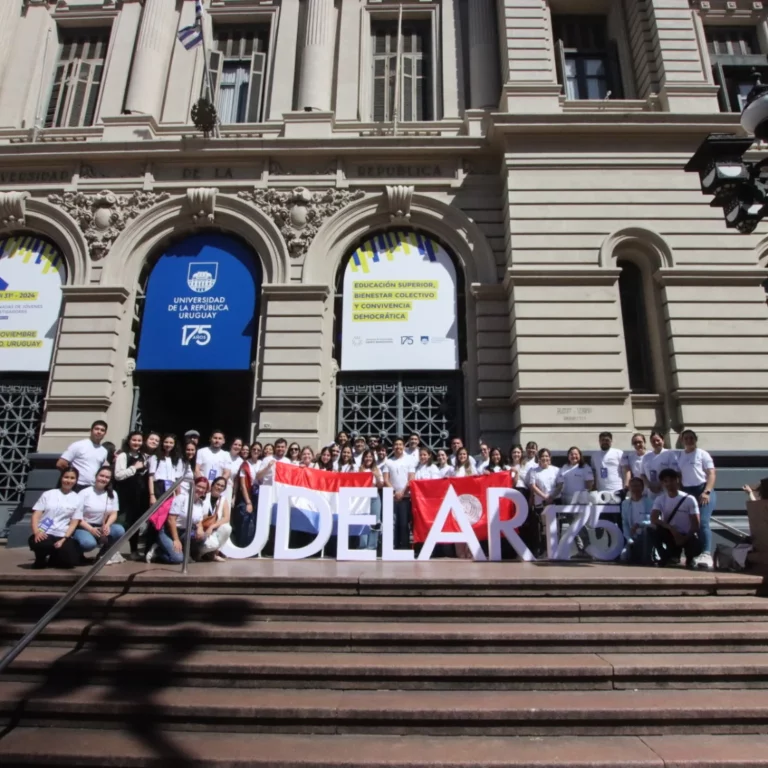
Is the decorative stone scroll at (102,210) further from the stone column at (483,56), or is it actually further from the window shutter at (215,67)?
the stone column at (483,56)

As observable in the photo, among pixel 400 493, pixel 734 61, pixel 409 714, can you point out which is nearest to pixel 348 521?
pixel 400 493

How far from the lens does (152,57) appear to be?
1719 centimetres

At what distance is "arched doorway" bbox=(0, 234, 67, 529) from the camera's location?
46.4 feet

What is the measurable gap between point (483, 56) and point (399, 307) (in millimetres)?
8468

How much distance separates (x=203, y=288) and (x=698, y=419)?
1231cm

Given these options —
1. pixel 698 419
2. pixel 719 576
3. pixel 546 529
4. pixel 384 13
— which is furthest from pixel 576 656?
pixel 384 13

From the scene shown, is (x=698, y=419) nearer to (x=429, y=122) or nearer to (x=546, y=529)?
(x=546, y=529)

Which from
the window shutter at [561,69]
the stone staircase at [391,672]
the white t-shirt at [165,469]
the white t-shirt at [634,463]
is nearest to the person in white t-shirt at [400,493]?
the stone staircase at [391,672]

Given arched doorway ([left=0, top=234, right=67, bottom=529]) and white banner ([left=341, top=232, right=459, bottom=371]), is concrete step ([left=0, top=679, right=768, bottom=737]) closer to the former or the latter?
white banner ([left=341, top=232, right=459, bottom=371])

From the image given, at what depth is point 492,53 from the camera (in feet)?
56.1

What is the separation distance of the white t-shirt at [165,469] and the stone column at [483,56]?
42.6 ft

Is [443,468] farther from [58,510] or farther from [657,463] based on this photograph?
[58,510]

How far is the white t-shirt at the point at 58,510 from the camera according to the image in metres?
7.91

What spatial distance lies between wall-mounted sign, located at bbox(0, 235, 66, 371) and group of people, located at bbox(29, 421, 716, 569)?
222 inches
